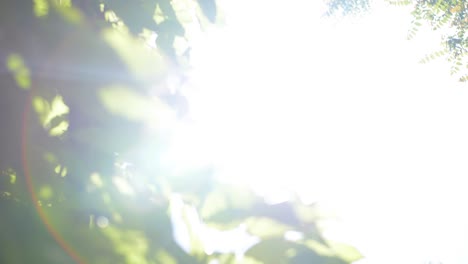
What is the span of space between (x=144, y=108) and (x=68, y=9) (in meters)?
0.31

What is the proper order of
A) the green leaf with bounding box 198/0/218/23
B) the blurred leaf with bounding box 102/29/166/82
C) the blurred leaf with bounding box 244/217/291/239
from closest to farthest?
the blurred leaf with bounding box 102/29/166/82, the blurred leaf with bounding box 244/217/291/239, the green leaf with bounding box 198/0/218/23

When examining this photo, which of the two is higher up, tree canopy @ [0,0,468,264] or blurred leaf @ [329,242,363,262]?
tree canopy @ [0,0,468,264]

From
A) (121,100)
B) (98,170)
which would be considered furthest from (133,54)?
(98,170)

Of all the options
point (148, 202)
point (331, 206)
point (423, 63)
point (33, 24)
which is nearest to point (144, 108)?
point (148, 202)

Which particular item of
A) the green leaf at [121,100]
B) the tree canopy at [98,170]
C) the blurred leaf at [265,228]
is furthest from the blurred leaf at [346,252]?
the green leaf at [121,100]

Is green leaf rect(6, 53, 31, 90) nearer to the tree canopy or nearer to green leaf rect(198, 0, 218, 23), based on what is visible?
the tree canopy

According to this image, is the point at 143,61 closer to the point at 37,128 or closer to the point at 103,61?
the point at 103,61

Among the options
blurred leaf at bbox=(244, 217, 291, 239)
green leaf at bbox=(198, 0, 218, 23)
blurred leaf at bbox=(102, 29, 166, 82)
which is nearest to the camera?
blurred leaf at bbox=(102, 29, 166, 82)

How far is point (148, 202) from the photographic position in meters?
0.92

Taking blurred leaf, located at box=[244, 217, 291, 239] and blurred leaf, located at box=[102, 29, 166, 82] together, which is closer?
blurred leaf, located at box=[102, 29, 166, 82]

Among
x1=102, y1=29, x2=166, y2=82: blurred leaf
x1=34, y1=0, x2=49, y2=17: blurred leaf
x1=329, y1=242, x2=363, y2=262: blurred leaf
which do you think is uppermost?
x1=34, y1=0, x2=49, y2=17: blurred leaf

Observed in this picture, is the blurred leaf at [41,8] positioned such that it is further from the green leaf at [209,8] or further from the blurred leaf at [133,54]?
the green leaf at [209,8]

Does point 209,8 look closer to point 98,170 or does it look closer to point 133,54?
point 133,54

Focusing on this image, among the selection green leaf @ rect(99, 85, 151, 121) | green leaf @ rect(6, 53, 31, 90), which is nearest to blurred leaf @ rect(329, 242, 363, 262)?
green leaf @ rect(99, 85, 151, 121)
